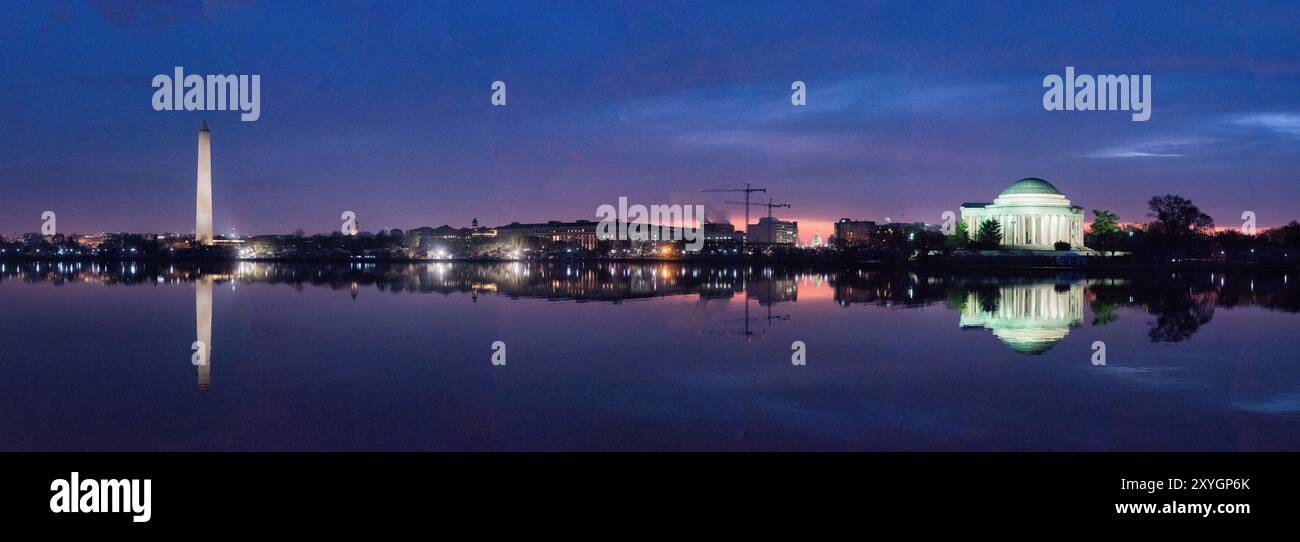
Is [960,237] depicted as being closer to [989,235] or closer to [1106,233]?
[989,235]

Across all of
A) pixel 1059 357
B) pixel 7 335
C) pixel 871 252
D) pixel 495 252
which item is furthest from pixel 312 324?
pixel 495 252

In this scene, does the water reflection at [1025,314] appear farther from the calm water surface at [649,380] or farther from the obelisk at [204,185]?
the obelisk at [204,185]

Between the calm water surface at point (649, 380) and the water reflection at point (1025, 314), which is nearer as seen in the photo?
the calm water surface at point (649, 380)

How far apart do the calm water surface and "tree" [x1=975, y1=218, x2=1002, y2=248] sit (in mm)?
77599

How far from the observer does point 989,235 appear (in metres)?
105

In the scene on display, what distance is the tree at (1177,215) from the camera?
10938 centimetres

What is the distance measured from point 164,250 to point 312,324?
183800 mm

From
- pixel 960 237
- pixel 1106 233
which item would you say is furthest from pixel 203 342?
pixel 1106 233

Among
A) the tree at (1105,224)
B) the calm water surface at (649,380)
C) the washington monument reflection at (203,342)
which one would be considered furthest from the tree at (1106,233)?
the washington monument reflection at (203,342)

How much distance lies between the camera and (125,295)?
38.5m

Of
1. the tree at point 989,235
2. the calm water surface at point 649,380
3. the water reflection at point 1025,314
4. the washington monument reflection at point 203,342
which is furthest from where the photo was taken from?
the tree at point 989,235

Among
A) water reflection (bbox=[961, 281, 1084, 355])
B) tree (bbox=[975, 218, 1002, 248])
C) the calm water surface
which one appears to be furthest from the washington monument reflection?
tree (bbox=[975, 218, 1002, 248])

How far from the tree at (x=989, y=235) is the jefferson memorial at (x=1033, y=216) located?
10.4 ft
